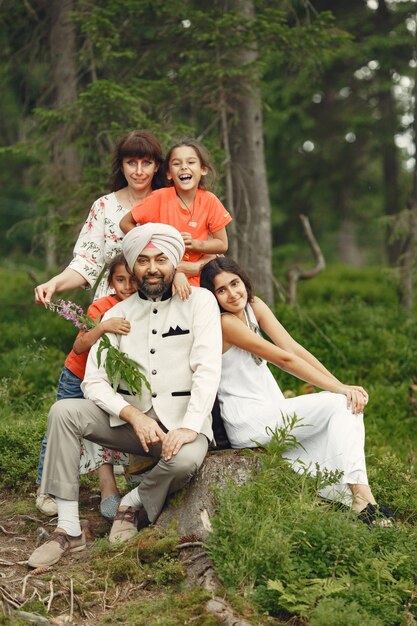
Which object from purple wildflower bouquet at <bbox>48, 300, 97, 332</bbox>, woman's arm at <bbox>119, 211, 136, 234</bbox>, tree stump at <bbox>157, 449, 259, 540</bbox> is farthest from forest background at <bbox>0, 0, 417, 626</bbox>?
woman's arm at <bbox>119, 211, 136, 234</bbox>

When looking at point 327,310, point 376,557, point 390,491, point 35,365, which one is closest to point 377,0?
point 327,310

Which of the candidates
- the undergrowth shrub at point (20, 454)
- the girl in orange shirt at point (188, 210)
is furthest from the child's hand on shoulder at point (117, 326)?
the undergrowth shrub at point (20, 454)

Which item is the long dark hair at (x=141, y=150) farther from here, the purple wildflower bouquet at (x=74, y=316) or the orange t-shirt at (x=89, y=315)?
the purple wildflower bouquet at (x=74, y=316)

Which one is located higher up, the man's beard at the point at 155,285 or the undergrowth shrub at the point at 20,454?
the man's beard at the point at 155,285

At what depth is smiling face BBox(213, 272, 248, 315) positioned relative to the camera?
5.38 meters

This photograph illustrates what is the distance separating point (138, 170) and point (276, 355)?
5.18 feet

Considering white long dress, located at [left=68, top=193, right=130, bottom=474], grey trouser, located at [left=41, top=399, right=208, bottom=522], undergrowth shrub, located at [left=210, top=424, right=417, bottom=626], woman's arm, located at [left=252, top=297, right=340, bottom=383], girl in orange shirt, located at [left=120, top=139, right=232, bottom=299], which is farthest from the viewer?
white long dress, located at [left=68, top=193, right=130, bottom=474]

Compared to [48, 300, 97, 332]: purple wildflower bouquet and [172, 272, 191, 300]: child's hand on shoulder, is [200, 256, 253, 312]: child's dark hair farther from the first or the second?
[48, 300, 97, 332]: purple wildflower bouquet

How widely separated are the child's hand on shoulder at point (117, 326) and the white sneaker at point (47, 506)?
1275 mm

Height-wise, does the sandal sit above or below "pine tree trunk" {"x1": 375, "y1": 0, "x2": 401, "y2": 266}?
below

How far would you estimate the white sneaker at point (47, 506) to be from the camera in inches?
224

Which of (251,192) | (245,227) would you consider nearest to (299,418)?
(245,227)

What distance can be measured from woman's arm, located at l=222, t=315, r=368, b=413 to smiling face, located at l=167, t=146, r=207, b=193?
964mm

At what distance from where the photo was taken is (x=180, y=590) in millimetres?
4602
